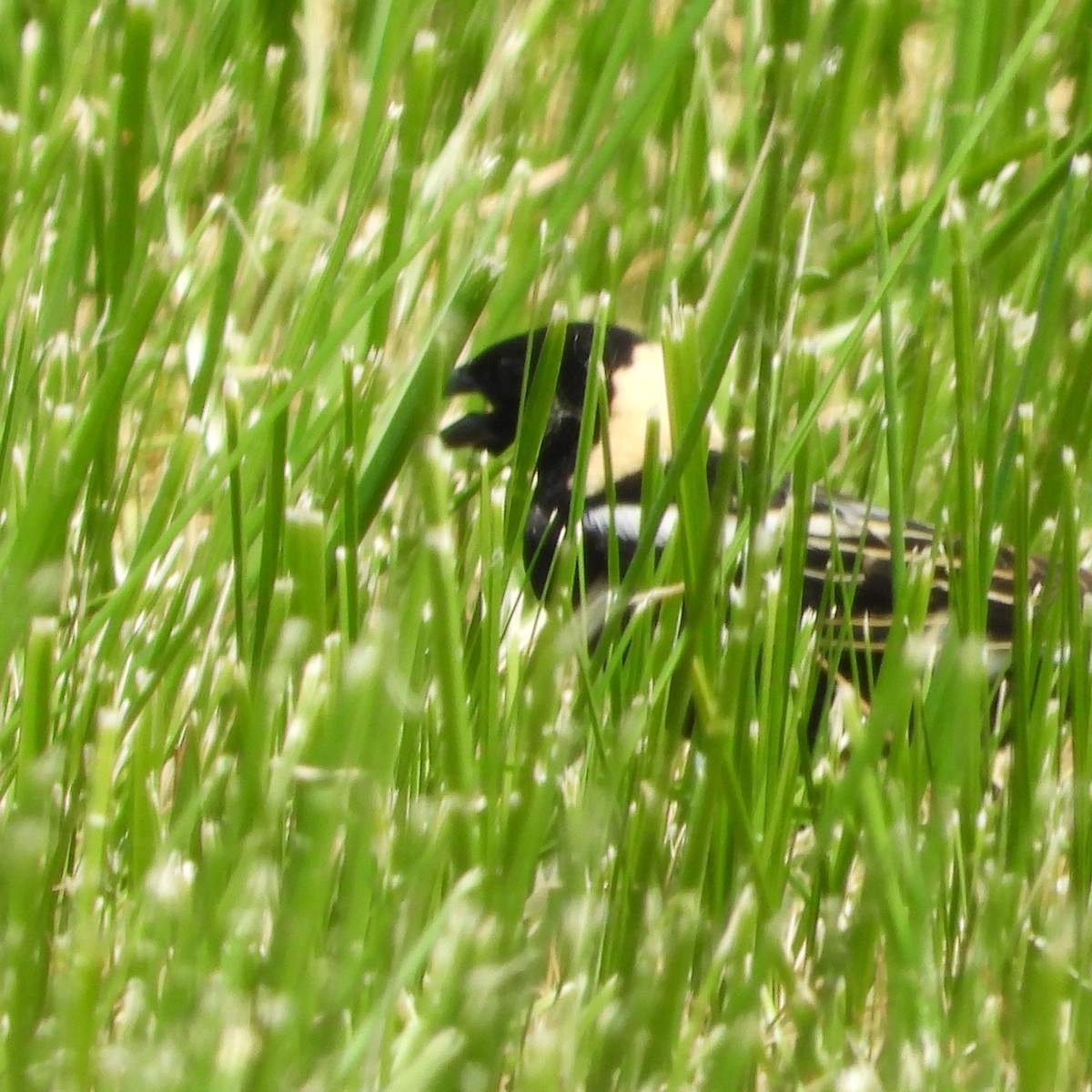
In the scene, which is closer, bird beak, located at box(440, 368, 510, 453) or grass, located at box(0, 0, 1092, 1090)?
grass, located at box(0, 0, 1092, 1090)

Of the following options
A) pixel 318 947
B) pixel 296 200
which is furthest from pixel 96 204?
pixel 318 947

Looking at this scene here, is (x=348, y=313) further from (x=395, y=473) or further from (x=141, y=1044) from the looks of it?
(x=141, y=1044)

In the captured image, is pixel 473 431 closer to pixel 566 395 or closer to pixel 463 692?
pixel 566 395

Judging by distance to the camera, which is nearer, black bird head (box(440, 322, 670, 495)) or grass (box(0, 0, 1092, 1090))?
grass (box(0, 0, 1092, 1090))

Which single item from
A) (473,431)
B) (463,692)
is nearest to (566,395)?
(473,431)

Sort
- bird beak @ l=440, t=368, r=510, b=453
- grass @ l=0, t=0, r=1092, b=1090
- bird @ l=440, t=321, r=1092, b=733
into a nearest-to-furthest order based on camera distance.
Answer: grass @ l=0, t=0, r=1092, b=1090
bird @ l=440, t=321, r=1092, b=733
bird beak @ l=440, t=368, r=510, b=453

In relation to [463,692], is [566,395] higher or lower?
higher

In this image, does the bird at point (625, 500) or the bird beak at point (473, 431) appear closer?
the bird at point (625, 500)

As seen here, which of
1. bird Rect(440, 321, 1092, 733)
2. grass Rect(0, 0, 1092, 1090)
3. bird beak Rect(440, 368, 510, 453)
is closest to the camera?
grass Rect(0, 0, 1092, 1090)

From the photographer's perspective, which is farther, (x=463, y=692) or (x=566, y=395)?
(x=566, y=395)
